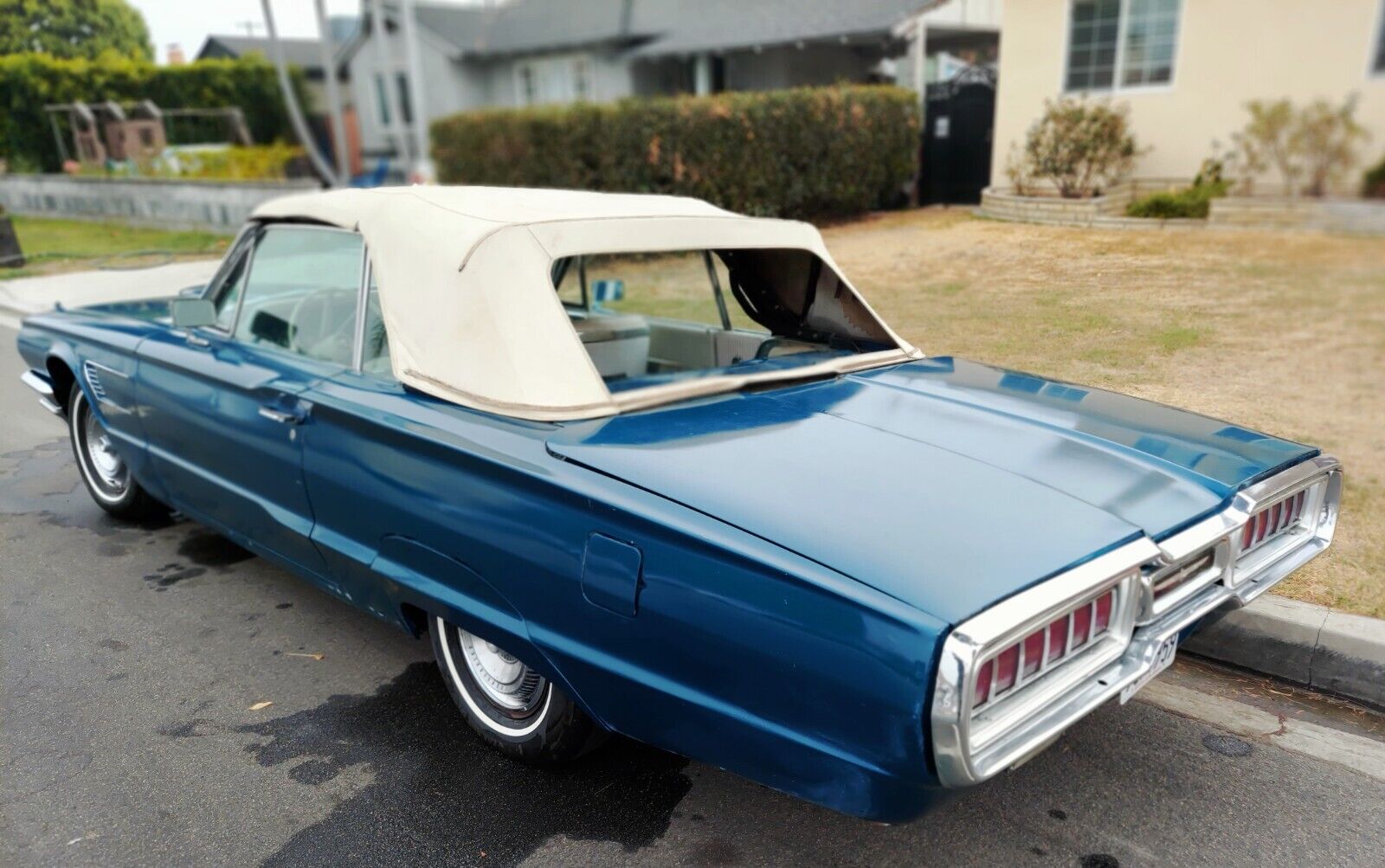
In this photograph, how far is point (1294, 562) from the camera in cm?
265

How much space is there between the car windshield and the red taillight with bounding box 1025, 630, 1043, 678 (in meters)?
1.50

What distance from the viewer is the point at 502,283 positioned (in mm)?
2783

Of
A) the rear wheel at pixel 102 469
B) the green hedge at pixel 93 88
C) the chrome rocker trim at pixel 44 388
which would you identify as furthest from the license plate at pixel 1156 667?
the green hedge at pixel 93 88

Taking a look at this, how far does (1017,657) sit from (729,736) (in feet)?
2.01

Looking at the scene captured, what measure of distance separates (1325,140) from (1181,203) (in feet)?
3.75

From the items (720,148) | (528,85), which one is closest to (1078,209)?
(720,148)

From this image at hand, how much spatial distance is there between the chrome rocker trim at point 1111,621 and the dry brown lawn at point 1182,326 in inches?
17.7

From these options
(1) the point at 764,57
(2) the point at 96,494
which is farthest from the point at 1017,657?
(1) the point at 764,57

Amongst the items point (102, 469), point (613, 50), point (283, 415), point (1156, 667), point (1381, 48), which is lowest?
Answer: point (102, 469)

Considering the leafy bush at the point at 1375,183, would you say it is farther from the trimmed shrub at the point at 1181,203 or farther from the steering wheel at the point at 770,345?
the steering wheel at the point at 770,345

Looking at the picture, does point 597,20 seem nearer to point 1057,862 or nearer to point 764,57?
point 764,57

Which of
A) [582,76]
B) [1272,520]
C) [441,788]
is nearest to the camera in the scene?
[1272,520]

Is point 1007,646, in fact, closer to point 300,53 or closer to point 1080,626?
point 1080,626

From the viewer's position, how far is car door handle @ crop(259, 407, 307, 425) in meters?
3.10
